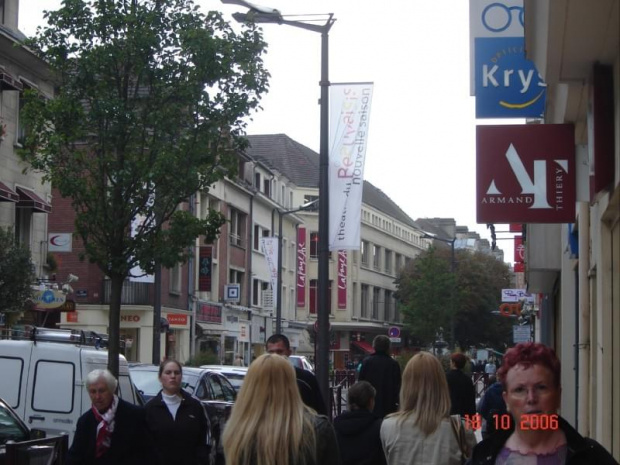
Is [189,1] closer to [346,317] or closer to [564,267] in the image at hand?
[564,267]

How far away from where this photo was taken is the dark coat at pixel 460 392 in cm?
1231

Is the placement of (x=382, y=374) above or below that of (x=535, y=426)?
below

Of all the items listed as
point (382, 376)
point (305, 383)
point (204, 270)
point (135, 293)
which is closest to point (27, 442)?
point (305, 383)

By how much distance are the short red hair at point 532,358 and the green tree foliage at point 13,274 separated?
2201cm

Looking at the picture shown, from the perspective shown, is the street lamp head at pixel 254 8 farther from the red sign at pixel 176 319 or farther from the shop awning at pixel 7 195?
the red sign at pixel 176 319

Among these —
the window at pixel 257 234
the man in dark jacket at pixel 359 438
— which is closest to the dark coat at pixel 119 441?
the man in dark jacket at pixel 359 438

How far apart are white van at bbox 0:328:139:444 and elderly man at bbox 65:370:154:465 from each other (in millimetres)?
5958

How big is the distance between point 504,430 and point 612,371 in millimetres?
4637

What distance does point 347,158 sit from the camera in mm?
17172

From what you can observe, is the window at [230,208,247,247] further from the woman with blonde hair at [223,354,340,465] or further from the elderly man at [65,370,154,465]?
the woman with blonde hair at [223,354,340,465]

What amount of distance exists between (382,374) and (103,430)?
524cm

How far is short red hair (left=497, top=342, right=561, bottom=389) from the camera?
12.0 ft

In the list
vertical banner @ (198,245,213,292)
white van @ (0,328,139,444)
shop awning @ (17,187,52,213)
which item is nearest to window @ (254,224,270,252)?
vertical banner @ (198,245,213,292)

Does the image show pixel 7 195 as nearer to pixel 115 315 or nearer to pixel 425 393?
pixel 115 315
